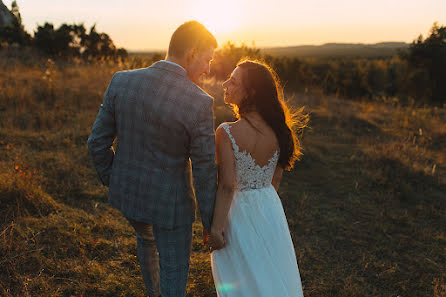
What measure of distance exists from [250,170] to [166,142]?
2.13 ft

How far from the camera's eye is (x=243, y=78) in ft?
6.53

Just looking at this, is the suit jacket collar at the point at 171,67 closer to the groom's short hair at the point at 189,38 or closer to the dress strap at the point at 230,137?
the groom's short hair at the point at 189,38

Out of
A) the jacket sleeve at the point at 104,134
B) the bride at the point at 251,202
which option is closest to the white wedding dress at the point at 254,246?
the bride at the point at 251,202

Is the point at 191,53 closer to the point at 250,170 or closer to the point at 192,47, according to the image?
the point at 192,47

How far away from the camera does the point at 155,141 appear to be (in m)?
1.71

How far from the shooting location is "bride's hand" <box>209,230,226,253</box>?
1908 mm

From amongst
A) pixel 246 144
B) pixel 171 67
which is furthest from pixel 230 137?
pixel 171 67

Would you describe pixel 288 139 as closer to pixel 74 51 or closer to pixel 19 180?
pixel 19 180

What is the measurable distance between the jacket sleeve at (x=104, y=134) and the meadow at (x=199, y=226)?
127 centimetres

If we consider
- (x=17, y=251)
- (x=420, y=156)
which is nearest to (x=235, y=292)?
(x=17, y=251)

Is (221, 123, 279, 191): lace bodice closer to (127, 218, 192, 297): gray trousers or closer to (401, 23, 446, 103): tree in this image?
(127, 218, 192, 297): gray trousers

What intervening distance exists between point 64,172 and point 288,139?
160 inches

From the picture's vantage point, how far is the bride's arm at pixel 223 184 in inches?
73.1

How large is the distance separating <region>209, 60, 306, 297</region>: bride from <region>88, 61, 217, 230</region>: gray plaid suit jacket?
0.21 meters
